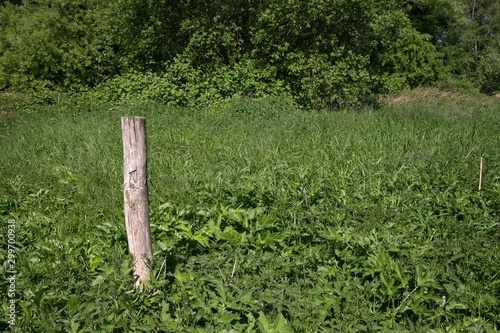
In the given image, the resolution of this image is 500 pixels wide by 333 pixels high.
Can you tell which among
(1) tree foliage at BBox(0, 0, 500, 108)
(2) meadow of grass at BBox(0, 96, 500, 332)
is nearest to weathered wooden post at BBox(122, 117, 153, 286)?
(2) meadow of grass at BBox(0, 96, 500, 332)

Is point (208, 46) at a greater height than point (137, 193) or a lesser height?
greater

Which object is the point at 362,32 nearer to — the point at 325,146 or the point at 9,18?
the point at 325,146

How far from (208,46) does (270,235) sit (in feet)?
31.7

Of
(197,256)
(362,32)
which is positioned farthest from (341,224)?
(362,32)

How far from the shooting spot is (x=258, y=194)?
414 centimetres

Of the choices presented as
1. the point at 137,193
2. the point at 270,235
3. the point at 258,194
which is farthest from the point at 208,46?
the point at 137,193

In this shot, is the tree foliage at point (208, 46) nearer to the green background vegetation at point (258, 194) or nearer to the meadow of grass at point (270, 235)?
the green background vegetation at point (258, 194)

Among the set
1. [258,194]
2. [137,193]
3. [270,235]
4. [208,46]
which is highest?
[208,46]

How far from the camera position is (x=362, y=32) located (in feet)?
42.5

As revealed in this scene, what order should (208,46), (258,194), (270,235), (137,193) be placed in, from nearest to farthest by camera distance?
(137,193) < (270,235) < (258,194) < (208,46)

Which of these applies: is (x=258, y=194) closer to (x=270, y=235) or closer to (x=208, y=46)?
(x=270, y=235)

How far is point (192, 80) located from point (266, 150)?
6.33 m

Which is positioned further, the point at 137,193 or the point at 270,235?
the point at 270,235

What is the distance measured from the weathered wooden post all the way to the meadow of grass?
9 cm
